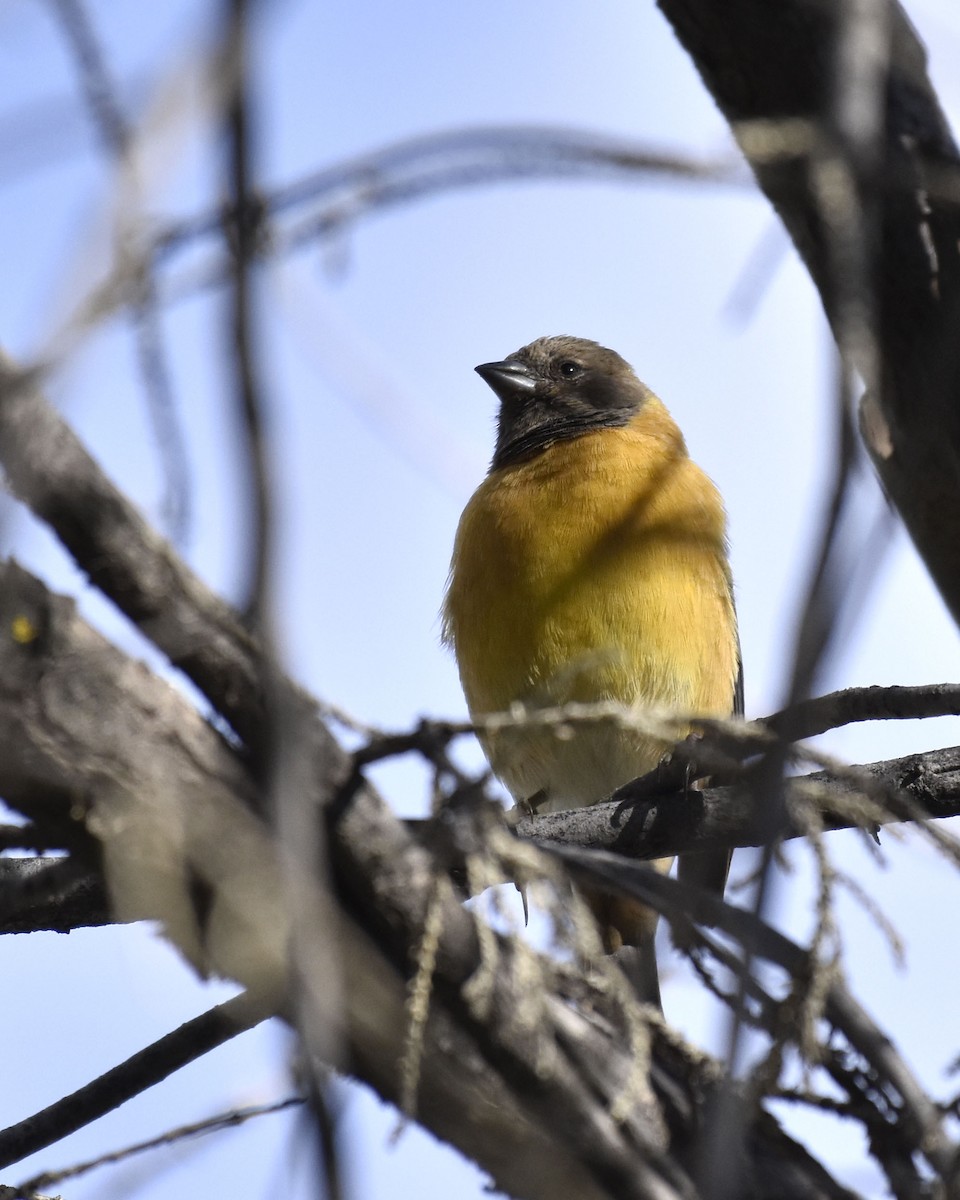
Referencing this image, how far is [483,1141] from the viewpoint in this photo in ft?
7.03

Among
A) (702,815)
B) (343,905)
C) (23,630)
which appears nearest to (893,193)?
(702,815)

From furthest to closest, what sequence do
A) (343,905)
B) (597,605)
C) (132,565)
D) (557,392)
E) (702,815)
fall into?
(557,392), (597,605), (702,815), (343,905), (132,565)

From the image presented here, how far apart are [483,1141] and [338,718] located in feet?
2.23

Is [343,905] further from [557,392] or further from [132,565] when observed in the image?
[557,392]

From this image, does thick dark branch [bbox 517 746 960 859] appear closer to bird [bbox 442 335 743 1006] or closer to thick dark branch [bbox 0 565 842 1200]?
bird [bbox 442 335 743 1006]

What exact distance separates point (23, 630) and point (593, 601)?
3358 mm

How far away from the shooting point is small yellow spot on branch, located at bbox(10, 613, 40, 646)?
1.88 m

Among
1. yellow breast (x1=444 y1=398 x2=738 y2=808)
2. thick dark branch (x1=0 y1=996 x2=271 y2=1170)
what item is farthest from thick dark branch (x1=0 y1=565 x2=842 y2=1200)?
yellow breast (x1=444 y1=398 x2=738 y2=808)

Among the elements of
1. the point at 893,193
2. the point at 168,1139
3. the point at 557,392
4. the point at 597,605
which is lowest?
the point at 168,1139

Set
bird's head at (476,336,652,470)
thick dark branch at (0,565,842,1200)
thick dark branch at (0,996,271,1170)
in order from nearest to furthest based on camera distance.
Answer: thick dark branch at (0,565,842,1200)
thick dark branch at (0,996,271,1170)
bird's head at (476,336,652,470)

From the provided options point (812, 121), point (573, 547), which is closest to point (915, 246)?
point (812, 121)

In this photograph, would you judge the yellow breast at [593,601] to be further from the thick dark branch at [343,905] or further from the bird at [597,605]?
the thick dark branch at [343,905]

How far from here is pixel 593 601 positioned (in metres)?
5.08

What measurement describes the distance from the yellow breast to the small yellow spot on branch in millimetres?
3109
